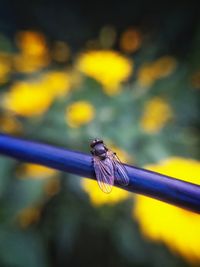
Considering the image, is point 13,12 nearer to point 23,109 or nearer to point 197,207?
point 23,109

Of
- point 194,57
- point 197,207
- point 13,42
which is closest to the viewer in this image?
point 197,207

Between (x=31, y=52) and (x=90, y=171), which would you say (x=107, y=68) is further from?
(x=90, y=171)

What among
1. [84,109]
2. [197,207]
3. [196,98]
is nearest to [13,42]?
[84,109]

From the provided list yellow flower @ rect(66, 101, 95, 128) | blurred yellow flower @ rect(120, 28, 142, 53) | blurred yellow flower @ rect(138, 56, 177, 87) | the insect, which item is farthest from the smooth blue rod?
blurred yellow flower @ rect(120, 28, 142, 53)

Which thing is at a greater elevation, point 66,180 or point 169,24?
point 169,24

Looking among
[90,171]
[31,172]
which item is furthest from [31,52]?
[90,171]

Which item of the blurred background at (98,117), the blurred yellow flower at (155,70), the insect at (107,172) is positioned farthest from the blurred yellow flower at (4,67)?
the insect at (107,172)
